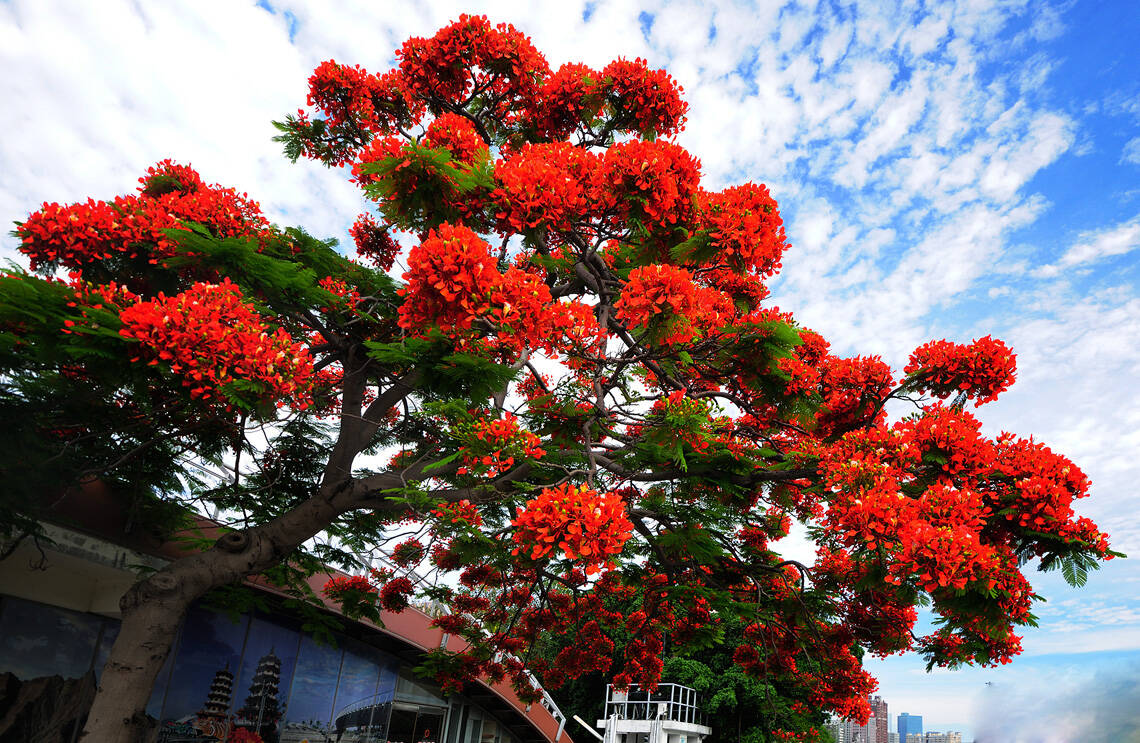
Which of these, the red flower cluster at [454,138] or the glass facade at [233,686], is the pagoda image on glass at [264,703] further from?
the red flower cluster at [454,138]

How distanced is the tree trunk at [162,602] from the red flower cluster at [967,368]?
645 cm

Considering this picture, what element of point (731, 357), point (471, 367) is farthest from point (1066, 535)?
point (471, 367)

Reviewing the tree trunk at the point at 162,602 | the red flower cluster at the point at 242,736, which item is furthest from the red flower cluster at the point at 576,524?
the red flower cluster at the point at 242,736

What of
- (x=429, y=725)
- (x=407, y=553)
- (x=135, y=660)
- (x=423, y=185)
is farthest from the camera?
(x=429, y=725)

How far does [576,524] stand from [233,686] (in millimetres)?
10582

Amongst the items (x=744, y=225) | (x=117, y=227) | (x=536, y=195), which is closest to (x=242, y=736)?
(x=117, y=227)

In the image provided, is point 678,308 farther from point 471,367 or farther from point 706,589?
point 706,589

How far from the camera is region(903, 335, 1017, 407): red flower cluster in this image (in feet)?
22.9

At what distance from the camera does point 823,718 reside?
21.0 meters

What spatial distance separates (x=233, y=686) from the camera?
38.4ft

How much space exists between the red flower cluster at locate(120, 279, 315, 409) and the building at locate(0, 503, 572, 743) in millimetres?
5054

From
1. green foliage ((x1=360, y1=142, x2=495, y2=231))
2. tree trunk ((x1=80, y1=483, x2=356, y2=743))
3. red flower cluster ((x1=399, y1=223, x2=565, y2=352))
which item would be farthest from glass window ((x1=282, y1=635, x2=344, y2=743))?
red flower cluster ((x1=399, y1=223, x2=565, y2=352))

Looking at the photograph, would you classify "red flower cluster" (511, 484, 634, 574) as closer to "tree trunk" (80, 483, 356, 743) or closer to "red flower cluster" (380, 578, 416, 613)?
"tree trunk" (80, 483, 356, 743)

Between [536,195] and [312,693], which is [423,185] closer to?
[536,195]
